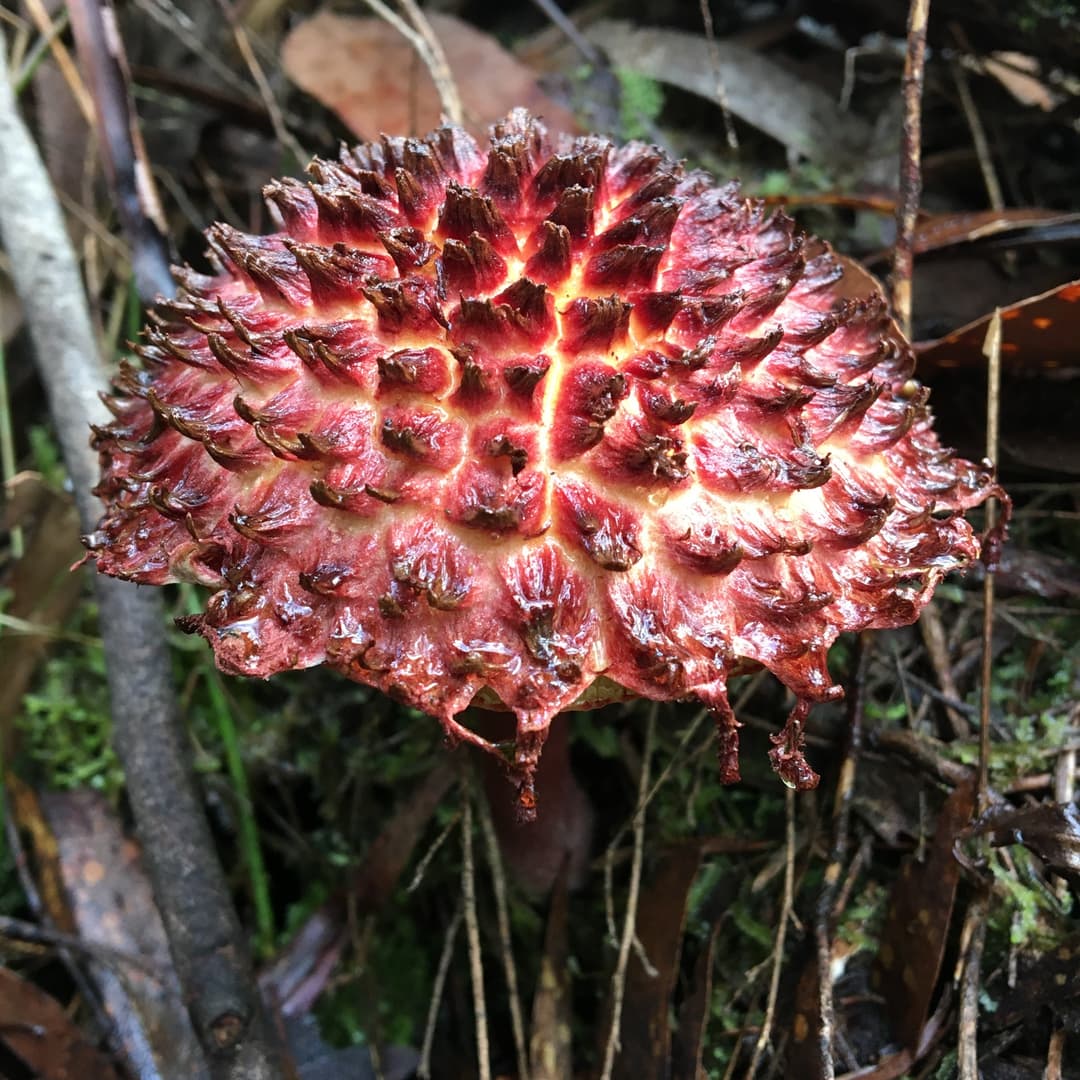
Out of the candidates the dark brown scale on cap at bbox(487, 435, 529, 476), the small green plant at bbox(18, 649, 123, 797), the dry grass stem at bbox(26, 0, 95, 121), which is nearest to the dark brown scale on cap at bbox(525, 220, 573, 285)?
the dark brown scale on cap at bbox(487, 435, 529, 476)

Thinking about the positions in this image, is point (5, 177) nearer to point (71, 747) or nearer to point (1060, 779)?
point (71, 747)

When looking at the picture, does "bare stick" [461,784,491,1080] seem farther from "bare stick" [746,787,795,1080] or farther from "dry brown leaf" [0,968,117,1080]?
"dry brown leaf" [0,968,117,1080]

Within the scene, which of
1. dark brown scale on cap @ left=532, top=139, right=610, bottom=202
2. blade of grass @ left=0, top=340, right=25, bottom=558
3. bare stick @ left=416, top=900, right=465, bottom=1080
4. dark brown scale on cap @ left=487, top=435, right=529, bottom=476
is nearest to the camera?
dark brown scale on cap @ left=487, top=435, right=529, bottom=476

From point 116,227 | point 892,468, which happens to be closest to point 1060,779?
point 892,468

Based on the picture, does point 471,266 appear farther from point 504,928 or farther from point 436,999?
point 436,999

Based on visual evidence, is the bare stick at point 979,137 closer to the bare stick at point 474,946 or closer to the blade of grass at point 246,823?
the bare stick at point 474,946

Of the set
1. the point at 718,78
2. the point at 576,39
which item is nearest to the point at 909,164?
the point at 718,78
